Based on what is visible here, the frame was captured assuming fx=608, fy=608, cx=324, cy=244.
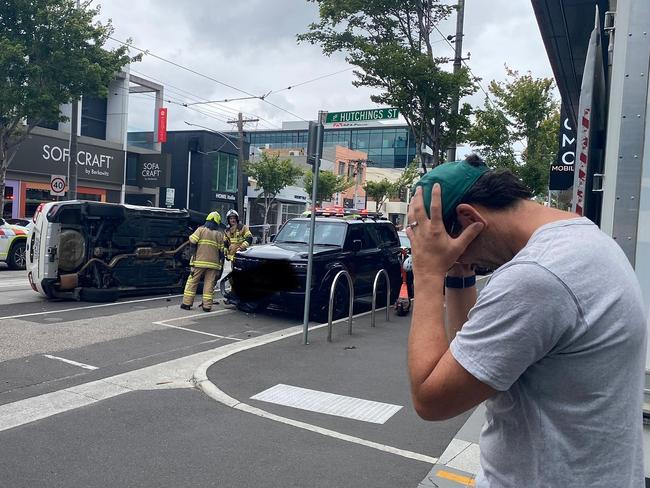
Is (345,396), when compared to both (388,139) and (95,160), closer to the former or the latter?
(95,160)

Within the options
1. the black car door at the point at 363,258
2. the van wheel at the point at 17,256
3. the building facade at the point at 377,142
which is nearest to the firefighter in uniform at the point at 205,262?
the black car door at the point at 363,258

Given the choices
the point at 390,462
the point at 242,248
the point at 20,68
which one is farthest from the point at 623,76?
the point at 20,68

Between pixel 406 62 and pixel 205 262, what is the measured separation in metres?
8.36

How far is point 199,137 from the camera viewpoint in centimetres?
4147

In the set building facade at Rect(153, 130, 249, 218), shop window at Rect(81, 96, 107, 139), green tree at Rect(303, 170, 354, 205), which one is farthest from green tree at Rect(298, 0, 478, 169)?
green tree at Rect(303, 170, 354, 205)

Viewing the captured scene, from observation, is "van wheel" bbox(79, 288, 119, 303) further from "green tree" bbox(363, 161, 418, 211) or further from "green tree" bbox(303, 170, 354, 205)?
"green tree" bbox(363, 161, 418, 211)

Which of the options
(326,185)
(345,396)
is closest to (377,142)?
(326,185)

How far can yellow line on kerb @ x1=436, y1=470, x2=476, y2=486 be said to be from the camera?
4.07 m

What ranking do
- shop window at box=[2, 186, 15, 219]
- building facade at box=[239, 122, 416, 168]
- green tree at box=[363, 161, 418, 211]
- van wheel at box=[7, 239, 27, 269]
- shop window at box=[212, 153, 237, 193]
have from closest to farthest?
1. van wheel at box=[7, 239, 27, 269]
2. shop window at box=[2, 186, 15, 219]
3. shop window at box=[212, 153, 237, 193]
4. green tree at box=[363, 161, 418, 211]
5. building facade at box=[239, 122, 416, 168]

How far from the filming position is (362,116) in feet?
32.9

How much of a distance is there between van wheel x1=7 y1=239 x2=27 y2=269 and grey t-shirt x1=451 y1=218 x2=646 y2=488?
17906 millimetres

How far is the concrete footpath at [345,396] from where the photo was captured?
4.71 meters

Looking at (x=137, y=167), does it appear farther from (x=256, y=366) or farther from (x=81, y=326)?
(x=256, y=366)

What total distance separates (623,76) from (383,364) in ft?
17.8
